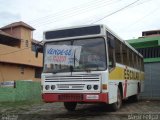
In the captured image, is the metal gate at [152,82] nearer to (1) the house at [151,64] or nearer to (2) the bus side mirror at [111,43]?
(1) the house at [151,64]

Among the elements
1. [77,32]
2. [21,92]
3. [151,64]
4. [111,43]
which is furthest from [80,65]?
[21,92]

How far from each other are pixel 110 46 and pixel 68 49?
59.5 inches

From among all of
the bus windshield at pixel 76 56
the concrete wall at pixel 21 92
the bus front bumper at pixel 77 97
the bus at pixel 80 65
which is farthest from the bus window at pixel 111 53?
the concrete wall at pixel 21 92

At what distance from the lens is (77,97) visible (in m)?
12.3

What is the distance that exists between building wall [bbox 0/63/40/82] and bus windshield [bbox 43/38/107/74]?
2123cm

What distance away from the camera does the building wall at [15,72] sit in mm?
33688

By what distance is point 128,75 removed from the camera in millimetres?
16906

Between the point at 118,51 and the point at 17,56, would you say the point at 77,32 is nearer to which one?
the point at 118,51

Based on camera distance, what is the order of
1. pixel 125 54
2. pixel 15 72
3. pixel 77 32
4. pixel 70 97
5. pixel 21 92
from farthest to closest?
1. pixel 15 72
2. pixel 21 92
3. pixel 125 54
4. pixel 77 32
5. pixel 70 97

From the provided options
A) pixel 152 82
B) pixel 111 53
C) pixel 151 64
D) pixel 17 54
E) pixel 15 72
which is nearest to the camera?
pixel 111 53

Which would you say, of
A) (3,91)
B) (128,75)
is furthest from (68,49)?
(3,91)

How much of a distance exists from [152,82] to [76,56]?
13.3 meters

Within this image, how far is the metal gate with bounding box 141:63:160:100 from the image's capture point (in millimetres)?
24469

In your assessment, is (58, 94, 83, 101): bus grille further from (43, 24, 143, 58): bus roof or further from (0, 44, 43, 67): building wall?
(0, 44, 43, 67): building wall
